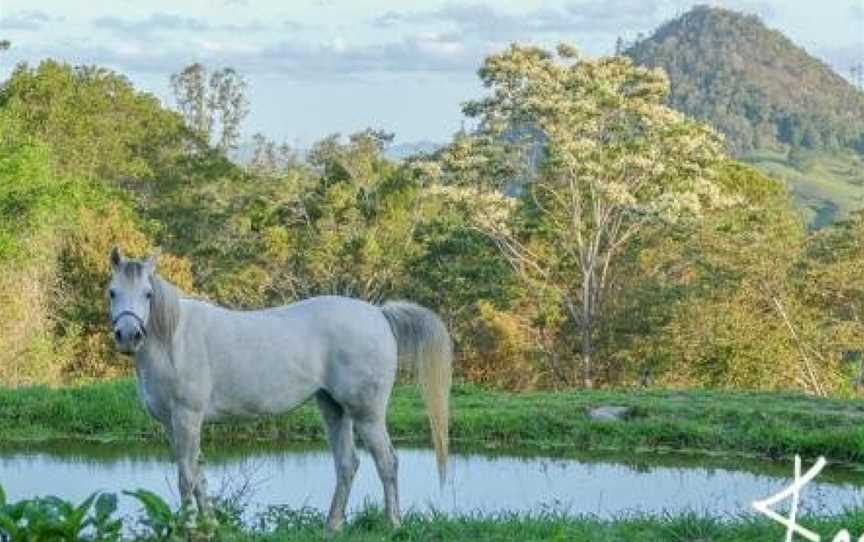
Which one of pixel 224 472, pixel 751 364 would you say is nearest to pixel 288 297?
pixel 751 364

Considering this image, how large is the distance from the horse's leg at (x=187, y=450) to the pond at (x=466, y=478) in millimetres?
1941

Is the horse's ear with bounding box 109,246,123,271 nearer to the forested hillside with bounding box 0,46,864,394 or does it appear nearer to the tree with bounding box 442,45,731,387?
the forested hillside with bounding box 0,46,864,394

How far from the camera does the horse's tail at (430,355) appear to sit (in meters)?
7.71

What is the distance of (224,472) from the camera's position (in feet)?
37.8

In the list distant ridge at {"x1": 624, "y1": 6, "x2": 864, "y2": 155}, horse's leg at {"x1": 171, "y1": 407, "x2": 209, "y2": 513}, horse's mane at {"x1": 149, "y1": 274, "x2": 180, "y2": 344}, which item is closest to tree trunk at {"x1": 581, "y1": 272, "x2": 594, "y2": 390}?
horse's leg at {"x1": 171, "y1": 407, "x2": 209, "y2": 513}

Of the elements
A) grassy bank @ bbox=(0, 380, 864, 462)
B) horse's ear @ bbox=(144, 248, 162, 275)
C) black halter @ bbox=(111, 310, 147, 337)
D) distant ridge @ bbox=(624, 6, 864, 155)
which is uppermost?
distant ridge @ bbox=(624, 6, 864, 155)

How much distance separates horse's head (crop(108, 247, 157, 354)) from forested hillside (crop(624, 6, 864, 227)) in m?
A: 89.4

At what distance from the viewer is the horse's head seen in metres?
6.52

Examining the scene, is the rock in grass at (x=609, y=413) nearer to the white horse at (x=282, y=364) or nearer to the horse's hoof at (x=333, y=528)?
the white horse at (x=282, y=364)

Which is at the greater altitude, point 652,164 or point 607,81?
point 607,81

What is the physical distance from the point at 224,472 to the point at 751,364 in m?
12.6

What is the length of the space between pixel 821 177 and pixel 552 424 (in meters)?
103

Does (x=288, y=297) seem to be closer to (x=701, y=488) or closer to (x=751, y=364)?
(x=751, y=364)

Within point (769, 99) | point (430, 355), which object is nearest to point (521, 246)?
point (430, 355)
